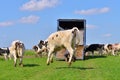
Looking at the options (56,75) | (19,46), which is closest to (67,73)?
(56,75)

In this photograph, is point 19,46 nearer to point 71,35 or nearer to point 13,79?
point 71,35

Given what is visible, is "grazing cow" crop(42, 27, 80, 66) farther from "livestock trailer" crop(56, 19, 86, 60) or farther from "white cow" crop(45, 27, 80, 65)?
"livestock trailer" crop(56, 19, 86, 60)

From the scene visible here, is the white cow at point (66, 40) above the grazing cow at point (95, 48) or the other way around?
the other way around

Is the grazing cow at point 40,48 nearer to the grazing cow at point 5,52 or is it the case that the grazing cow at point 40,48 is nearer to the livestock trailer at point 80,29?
the grazing cow at point 5,52

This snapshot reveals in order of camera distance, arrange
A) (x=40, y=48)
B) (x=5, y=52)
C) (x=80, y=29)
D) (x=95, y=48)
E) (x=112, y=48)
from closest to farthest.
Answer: (x=80, y=29)
(x=5, y=52)
(x=40, y=48)
(x=112, y=48)
(x=95, y=48)

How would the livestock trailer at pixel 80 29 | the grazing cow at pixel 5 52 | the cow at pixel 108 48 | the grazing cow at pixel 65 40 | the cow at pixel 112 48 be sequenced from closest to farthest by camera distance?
the grazing cow at pixel 65 40 < the livestock trailer at pixel 80 29 < the grazing cow at pixel 5 52 < the cow at pixel 112 48 < the cow at pixel 108 48

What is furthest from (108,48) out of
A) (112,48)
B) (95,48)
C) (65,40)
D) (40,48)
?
(65,40)

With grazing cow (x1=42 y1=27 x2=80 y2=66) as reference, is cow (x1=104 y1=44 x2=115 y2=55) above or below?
above

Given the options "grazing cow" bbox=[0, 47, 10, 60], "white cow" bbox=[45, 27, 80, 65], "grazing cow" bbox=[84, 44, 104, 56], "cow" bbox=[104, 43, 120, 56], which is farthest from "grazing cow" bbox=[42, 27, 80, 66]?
"cow" bbox=[104, 43, 120, 56]

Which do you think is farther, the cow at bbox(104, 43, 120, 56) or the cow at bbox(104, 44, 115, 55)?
the cow at bbox(104, 44, 115, 55)

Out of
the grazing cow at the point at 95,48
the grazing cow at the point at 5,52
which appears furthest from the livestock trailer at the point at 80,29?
the grazing cow at the point at 5,52

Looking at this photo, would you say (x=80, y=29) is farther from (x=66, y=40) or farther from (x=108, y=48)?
(x=66, y=40)

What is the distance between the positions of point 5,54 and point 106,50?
45.3ft

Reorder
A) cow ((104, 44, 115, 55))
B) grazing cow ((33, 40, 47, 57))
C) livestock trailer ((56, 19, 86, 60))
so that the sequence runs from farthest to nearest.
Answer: cow ((104, 44, 115, 55)) < grazing cow ((33, 40, 47, 57)) < livestock trailer ((56, 19, 86, 60))
